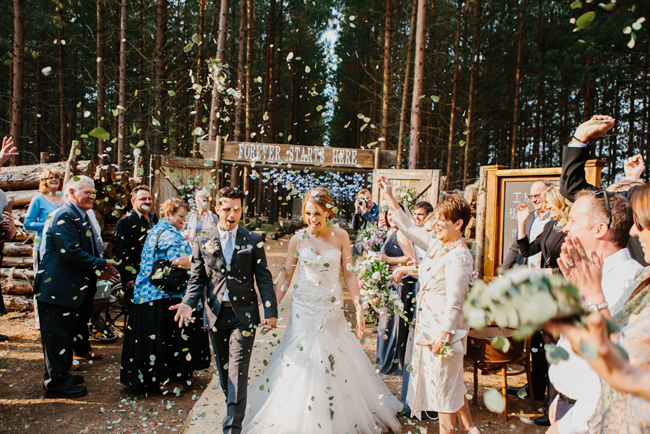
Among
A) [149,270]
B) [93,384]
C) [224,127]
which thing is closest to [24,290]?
[93,384]

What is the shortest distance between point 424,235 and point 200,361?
9.94 feet

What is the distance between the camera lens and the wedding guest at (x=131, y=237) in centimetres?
524

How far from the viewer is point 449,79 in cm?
2228

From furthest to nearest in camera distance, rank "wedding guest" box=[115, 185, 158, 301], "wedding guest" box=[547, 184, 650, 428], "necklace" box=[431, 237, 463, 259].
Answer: "wedding guest" box=[115, 185, 158, 301]
"necklace" box=[431, 237, 463, 259]
"wedding guest" box=[547, 184, 650, 428]

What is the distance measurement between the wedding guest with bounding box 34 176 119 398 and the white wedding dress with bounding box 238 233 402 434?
79.9 inches

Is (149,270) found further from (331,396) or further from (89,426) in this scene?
(331,396)

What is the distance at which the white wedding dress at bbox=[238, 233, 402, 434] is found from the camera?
3340 mm

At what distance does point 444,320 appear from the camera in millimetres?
3076

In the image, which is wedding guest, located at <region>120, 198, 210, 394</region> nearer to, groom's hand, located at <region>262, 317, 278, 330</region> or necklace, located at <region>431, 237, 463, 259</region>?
groom's hand, located at <region>262, 317, 278, 330</region>

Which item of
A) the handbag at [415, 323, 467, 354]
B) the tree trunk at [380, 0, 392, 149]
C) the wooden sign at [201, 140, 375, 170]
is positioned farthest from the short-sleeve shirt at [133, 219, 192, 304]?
the tree trunk at [380, 0, 392, 149]

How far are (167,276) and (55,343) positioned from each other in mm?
1256

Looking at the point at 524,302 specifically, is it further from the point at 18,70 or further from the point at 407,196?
the point at 18,70

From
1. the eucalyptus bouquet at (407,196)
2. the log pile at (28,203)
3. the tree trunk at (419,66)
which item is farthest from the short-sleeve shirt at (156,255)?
the tree trunk at (419,66)

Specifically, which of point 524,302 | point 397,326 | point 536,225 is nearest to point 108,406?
point 397,326
